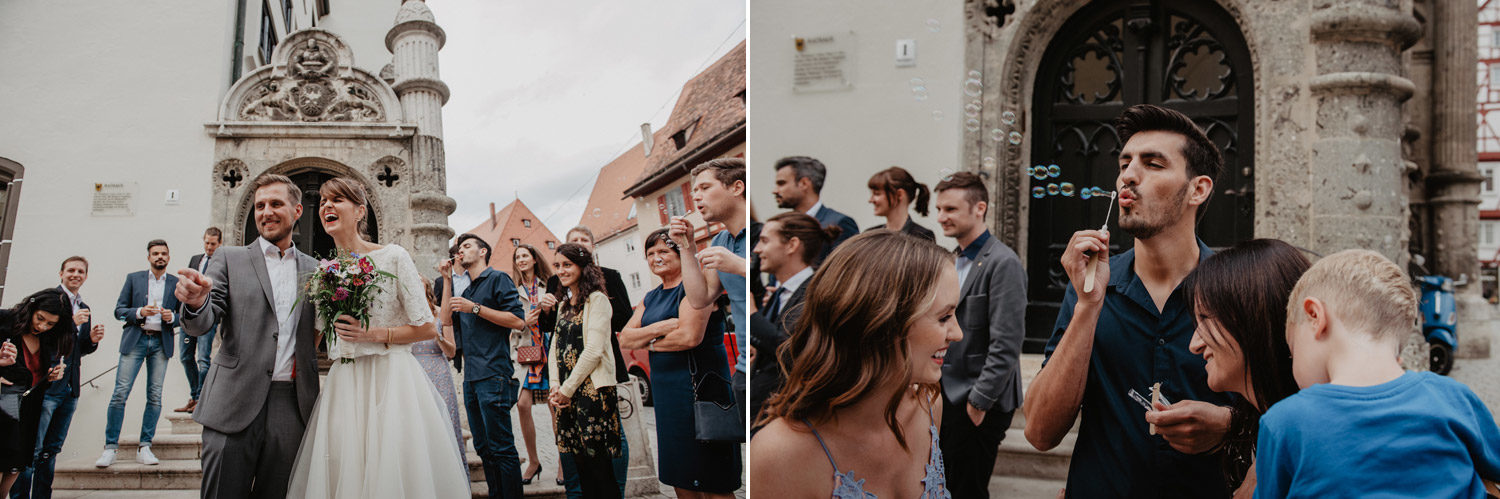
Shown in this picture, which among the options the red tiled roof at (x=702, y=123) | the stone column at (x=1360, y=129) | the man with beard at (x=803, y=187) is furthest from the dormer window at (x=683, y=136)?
the stone column at (x=1360, y=129)

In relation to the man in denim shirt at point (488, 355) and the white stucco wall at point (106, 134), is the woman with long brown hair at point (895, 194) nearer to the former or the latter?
the man in denim shirt at point (488, 355)

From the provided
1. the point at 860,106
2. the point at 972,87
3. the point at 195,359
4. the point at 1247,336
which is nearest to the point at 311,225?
the point at 195,359

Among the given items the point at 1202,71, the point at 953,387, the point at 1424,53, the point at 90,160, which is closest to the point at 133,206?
the point at 90,160

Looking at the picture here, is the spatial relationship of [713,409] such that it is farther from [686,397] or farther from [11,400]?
[11,400]

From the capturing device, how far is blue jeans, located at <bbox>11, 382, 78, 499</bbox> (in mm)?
2770

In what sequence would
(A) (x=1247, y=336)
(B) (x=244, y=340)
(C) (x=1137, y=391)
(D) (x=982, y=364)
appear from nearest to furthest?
(A) (x=1247, y=336), (C) (x=1137, y=391), (D) (x=982, y=364), (B) (x=244, y=340)

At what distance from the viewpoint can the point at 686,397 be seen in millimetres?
2688

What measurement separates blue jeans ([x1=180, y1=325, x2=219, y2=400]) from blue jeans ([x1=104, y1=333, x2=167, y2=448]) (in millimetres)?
81

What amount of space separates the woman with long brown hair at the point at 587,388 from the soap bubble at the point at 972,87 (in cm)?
142

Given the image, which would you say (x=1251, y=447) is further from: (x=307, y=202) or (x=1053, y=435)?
(x=307, y=202)

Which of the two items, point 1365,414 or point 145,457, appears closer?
point 1365,414

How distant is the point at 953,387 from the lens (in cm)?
241

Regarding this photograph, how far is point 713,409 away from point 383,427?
102cm

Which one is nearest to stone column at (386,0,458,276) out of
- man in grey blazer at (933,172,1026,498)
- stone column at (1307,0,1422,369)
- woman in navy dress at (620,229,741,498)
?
woman in navy dress at (620,229,741,498)
